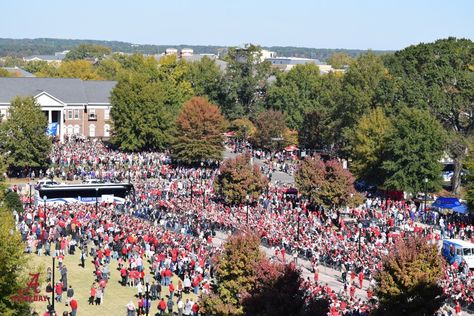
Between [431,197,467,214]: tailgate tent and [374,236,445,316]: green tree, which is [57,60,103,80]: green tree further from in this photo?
[374,236,445,316]: green tree

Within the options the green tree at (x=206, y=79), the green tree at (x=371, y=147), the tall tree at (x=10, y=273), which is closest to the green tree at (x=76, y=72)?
the green tree at (x=206, y=79)

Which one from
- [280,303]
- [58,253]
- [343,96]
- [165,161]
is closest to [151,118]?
[165,161]

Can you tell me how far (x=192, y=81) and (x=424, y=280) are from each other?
276 ft

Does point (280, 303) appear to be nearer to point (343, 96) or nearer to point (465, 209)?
point (465, 209)

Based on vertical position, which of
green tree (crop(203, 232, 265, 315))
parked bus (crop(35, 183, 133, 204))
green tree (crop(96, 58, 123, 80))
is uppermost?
green tree (crop(203, 232, 265, 315))

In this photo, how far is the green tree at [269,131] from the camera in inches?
3391

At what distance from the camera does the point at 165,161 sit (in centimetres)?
7962

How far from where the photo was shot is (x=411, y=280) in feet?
104

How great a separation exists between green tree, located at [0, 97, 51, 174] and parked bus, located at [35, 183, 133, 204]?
1065 centimetres

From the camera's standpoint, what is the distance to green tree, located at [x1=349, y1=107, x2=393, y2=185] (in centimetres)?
6881

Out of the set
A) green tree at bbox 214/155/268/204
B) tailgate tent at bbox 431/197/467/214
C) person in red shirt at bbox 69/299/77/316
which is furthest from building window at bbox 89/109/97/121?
person in red shirt at bbox 69/299/77/316

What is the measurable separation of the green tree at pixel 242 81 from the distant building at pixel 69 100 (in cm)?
1294

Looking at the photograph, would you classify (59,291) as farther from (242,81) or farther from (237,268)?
(242,81)

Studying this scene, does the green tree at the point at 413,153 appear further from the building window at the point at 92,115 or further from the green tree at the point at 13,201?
the building window at the point at 92,115
